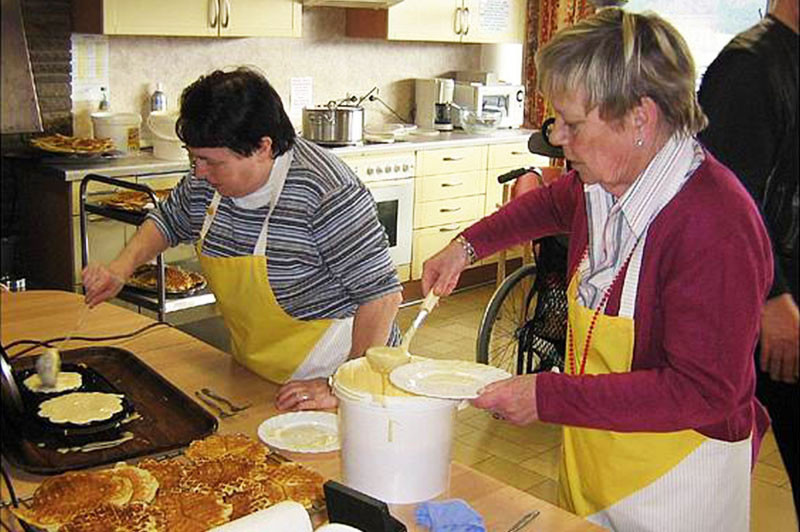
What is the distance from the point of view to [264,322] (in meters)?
1.86

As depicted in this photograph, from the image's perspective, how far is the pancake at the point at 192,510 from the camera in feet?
3.94

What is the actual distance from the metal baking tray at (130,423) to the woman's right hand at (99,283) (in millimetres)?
114

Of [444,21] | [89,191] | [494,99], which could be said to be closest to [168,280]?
[89,191]

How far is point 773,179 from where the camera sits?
0.74 m

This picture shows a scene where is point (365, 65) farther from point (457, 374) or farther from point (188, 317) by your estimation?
point (457, 374)

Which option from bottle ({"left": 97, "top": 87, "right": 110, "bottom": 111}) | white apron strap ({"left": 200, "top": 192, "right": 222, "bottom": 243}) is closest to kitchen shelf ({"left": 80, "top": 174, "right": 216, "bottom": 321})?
bottle ({"left": 97, "top": 87, "right": 110, "bottom": 111})

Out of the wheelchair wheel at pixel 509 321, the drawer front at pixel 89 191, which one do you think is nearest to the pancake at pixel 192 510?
the wheelchair wheel at pixel 509 321

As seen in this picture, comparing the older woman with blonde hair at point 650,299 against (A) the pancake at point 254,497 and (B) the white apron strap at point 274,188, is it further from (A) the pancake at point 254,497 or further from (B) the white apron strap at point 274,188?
(B) the white apron strap at point 274,188

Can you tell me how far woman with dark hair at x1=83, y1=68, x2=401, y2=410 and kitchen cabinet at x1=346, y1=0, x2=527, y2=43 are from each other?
3239 mm

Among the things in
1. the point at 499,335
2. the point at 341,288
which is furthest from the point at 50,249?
the point at 341,288

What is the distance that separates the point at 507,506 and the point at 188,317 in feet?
8.91

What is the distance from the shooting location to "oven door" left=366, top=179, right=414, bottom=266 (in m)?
4.76

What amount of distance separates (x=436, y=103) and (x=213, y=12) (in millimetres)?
1656

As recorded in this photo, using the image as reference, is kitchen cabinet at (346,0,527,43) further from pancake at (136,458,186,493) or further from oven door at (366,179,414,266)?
pancake at (136,458,186,493)
